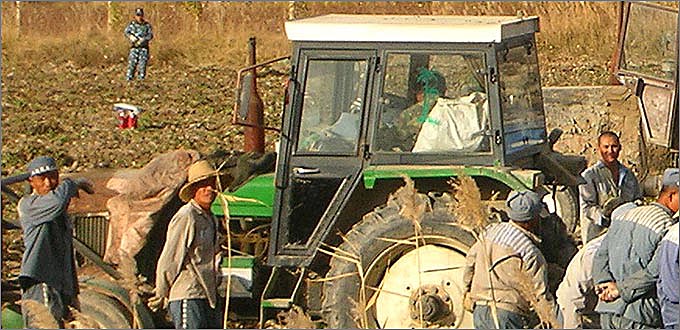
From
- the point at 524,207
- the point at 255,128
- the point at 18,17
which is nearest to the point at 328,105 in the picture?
the point at 255,128

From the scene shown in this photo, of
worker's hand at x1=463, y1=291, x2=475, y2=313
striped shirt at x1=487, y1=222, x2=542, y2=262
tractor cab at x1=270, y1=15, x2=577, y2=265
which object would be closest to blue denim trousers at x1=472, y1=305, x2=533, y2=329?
worker's hand at x1=463, y1=291, x2=475, y2=313

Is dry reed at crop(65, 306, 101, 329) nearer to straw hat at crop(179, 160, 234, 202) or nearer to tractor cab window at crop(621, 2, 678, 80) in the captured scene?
straw hat at crop(179, 160, 234, 202)

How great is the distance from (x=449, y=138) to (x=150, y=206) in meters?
1.93

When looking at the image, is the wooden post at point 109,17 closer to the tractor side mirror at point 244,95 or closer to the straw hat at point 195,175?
the straw hat at point 195,175

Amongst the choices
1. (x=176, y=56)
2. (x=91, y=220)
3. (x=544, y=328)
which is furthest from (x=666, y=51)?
(x=176, y=56)

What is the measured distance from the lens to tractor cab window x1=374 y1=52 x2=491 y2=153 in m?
8.57

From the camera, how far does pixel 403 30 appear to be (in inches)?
338

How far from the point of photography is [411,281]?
848 cm

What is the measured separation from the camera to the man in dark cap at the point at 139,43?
25453 mm

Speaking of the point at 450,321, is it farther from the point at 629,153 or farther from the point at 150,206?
the point at 629,153

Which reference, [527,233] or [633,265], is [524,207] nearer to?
[527,233]

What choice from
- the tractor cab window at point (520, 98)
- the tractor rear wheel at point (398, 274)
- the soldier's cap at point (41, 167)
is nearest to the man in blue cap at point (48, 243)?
the soldier's cap at point (41, 167)

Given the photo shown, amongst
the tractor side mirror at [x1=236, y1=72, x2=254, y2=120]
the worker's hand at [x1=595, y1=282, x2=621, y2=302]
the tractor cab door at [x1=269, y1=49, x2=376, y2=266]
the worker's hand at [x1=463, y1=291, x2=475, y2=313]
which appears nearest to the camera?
the worker's hand at [x1=595, y1=282, x2=621, y2=302]

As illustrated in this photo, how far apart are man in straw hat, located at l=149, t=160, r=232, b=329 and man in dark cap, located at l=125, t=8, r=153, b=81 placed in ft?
58.1
